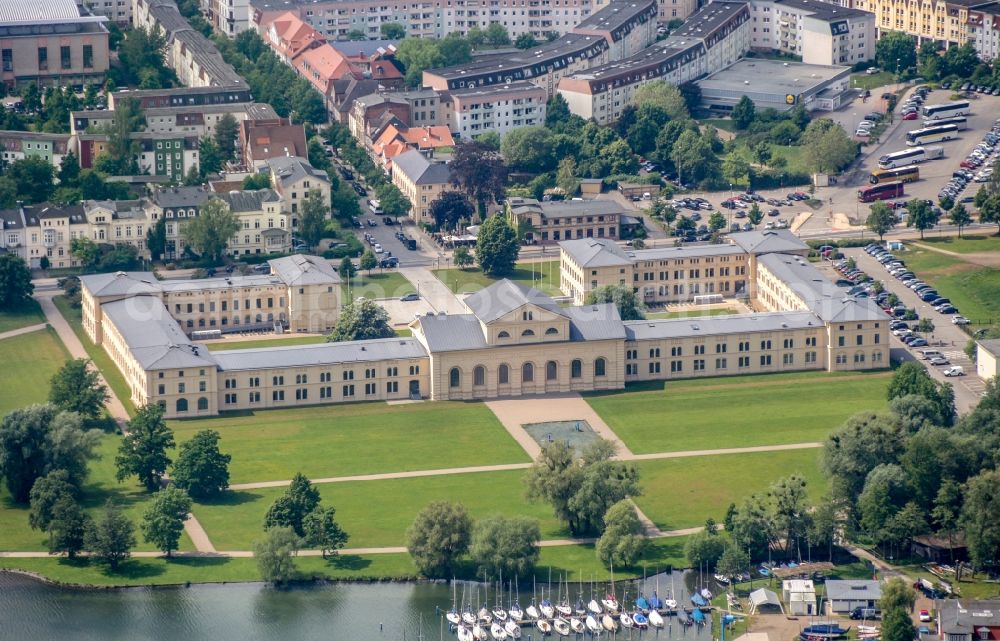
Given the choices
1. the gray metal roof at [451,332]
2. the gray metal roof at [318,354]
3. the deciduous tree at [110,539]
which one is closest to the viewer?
the deciduous tree at [110,539]

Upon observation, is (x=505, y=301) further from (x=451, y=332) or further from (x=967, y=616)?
(x=967, y=616)

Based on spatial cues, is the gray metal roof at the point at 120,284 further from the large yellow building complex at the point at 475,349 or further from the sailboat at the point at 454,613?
the sailboat at the point at 454,613

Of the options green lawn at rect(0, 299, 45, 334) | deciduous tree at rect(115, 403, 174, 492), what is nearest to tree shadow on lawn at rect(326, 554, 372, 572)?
deciduous tree at rect(115, 403, 174, 492)

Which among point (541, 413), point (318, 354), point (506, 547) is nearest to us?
point (506, 547)

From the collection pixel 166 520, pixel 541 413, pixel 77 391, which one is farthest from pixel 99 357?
pixel 166 520

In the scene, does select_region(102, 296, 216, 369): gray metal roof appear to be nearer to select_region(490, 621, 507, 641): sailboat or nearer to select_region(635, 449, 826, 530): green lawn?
select_region(635, 449, 826, 530): green lawn

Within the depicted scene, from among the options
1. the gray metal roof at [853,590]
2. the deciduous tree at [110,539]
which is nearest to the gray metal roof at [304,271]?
the deciduous tree at [110,539]

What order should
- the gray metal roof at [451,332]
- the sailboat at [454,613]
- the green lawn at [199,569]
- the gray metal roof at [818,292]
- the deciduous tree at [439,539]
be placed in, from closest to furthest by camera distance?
the sailboat at [454,613] < the deciduous tree at [439,539] < the green lawn at [199,569] < the gray metal roof at [451,332] < the gray metal roof at [818,292]
